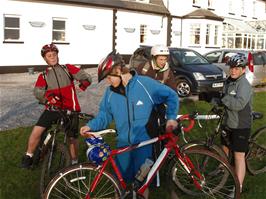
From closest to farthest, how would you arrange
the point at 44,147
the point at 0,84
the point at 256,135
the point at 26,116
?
1. the point at 44,147
2. the point at 256,135
3. the point at 26,116
4. the point at 0,84

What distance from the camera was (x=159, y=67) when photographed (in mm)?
6625

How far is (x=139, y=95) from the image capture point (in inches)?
164

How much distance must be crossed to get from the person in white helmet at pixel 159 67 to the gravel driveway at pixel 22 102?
161 inches

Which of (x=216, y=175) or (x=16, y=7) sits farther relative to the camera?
(x=16, y=7)

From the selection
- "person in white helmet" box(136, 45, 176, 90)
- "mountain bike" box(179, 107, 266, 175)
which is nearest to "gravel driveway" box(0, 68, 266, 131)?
"person in white helmet" box(136, 45, 176, 90)

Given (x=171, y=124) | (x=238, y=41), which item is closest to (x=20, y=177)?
(x=171, y=124)

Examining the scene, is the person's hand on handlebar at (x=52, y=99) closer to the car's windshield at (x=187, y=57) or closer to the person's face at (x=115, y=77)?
the person's face at (x=115, y=77)

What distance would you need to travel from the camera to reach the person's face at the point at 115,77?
3979 mm

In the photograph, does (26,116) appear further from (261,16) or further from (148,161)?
(261,16)

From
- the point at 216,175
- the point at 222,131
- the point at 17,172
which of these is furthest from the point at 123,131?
the point at 17,172

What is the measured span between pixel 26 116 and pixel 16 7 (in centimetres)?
1356

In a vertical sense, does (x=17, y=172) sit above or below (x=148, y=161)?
below

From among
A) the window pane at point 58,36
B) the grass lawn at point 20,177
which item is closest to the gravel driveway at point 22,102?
the grass lawn at point 20,177

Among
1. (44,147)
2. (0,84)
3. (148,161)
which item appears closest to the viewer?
(148,161)
